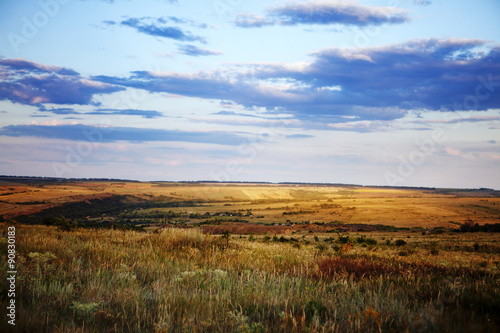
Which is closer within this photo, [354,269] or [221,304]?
[221,304]

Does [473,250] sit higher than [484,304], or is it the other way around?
[484,304]

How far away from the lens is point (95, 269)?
7.36 m

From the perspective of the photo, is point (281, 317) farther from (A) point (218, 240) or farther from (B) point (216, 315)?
(A) point (218, 240)

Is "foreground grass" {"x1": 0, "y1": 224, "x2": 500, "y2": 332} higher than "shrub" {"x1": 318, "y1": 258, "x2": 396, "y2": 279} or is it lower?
higher

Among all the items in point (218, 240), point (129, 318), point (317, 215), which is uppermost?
point (129, 318)

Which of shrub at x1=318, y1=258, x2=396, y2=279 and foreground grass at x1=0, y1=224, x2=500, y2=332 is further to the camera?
shrub at x1=318, y1=258, x2=396, y2=279

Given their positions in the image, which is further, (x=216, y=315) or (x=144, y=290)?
(x=144, y=290)

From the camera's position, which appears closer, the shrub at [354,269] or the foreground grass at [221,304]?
the foreground grass at [221,304]

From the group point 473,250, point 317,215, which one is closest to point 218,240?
point 473,250

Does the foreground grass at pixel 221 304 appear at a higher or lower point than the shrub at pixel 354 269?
higher

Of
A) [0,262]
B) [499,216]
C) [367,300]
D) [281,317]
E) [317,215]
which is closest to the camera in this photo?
[281,317]

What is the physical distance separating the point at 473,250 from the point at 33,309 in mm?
31566

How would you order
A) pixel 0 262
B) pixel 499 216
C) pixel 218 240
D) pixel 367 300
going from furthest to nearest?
pixel 499 216 → pixel 218 240 → pixel 0 262 → pixel 367 300

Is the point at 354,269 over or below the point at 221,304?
below
